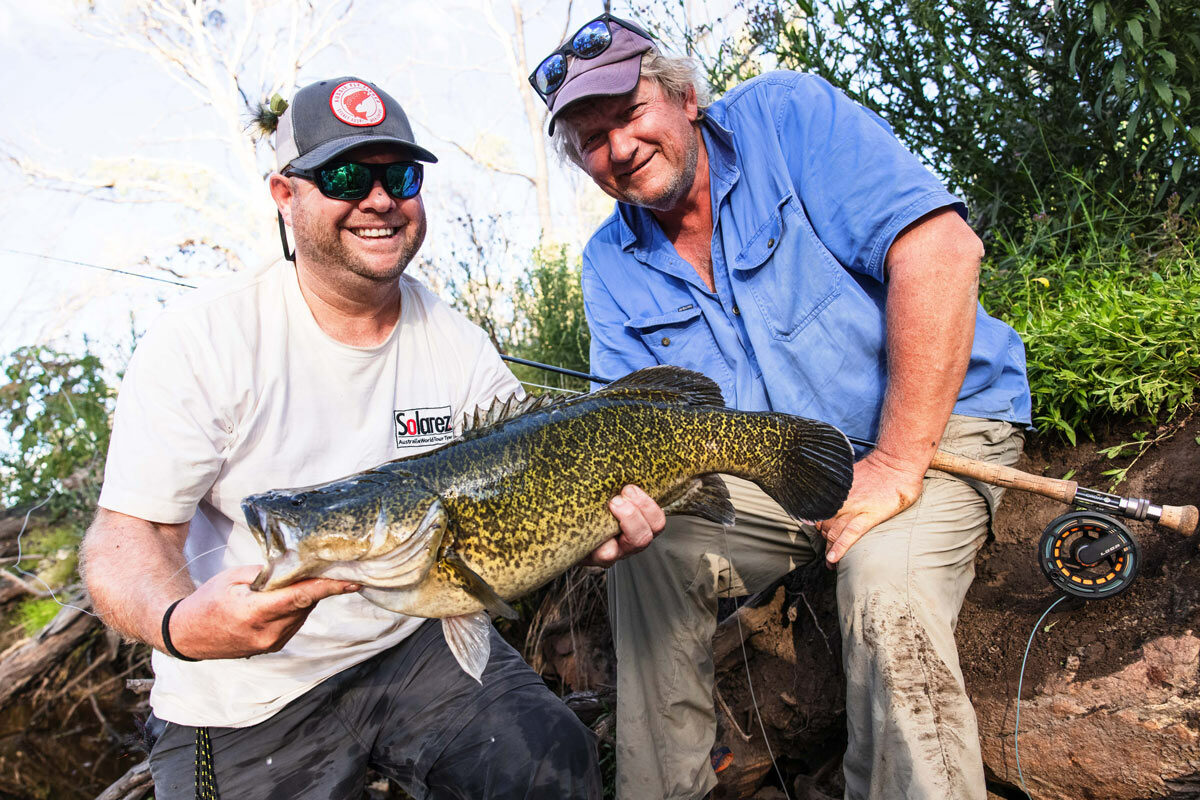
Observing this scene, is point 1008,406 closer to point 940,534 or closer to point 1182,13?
point 940,534

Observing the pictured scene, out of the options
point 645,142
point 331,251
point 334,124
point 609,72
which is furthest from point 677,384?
point 334,124

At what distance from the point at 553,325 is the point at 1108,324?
3751mm

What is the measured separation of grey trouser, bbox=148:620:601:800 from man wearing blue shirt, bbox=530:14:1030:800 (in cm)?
57

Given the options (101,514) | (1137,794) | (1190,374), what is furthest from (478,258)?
(1137,794)

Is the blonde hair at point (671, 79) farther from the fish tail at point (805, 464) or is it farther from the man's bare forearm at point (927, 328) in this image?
the fish tail at point (805, 464)

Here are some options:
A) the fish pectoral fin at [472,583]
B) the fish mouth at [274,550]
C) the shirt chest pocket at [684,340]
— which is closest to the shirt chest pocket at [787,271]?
the shirt chest pocket at [684,340]

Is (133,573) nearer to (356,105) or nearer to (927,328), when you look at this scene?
(356,105)

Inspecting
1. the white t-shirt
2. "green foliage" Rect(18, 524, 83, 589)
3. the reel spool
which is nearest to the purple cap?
the white t-shirt

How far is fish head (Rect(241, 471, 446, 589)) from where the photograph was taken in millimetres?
1953

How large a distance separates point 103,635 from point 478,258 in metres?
4.15

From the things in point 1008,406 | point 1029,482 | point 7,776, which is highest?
point 1008,406

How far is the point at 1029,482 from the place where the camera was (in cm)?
286

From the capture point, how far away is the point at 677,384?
2.72 meters

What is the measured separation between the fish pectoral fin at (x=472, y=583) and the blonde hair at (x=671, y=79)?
2077 millimetres
